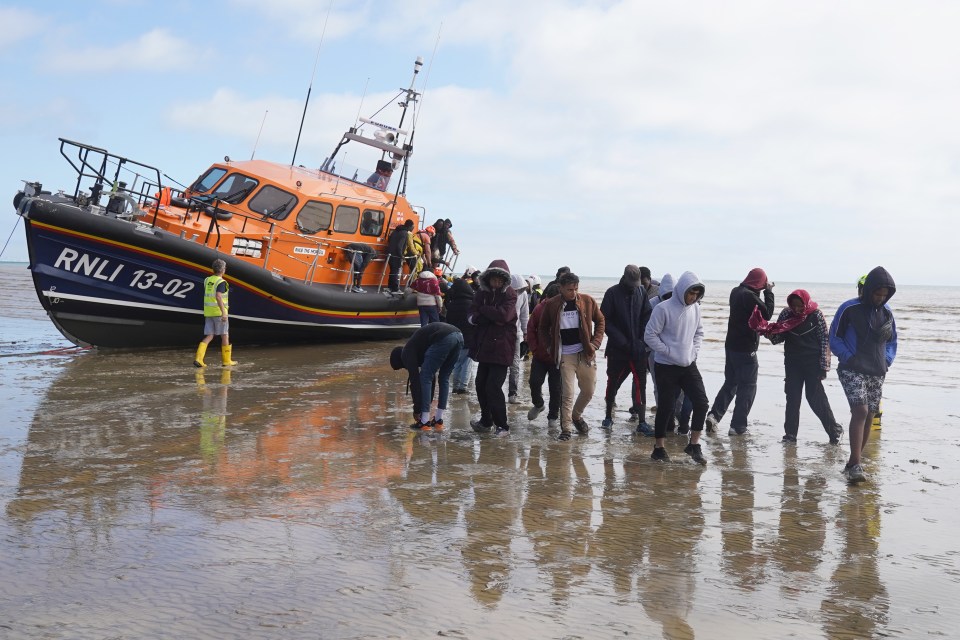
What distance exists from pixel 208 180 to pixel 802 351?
9722 millimetres

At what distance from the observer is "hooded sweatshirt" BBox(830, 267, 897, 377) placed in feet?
18.5

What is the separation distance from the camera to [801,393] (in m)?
6.88

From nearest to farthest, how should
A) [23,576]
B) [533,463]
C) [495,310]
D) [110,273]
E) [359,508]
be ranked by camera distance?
[23,576] → [359,508] → [533,463] → [495,310] → [110,273]

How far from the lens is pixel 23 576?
3.31m

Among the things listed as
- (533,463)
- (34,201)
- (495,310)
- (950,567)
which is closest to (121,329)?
(34,201)

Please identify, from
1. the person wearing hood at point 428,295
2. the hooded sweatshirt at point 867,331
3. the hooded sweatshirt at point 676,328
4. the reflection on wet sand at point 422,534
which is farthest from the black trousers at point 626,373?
the person wearing hood at point 428,295

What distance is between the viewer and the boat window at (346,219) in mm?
13180

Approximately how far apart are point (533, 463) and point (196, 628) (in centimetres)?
319

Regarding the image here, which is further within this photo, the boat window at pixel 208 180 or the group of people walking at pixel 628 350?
the boat window at pixel 208 180

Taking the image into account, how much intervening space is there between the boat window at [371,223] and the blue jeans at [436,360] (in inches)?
283

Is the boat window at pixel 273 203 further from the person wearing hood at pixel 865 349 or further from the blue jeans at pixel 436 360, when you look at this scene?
the person wearing hood at pixel 865 349

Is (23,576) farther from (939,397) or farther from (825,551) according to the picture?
(939,397)

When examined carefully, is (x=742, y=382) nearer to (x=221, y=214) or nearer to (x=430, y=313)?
(x=430, y=313)

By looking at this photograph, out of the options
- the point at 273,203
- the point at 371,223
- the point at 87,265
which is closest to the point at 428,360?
the point at 87,265
